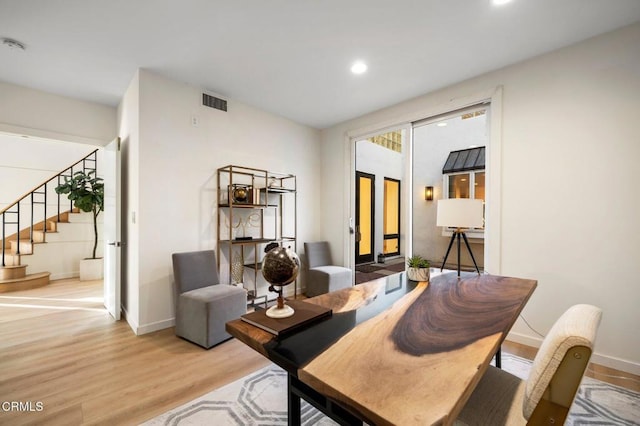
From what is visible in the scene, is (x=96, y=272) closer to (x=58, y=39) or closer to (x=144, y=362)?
(x=144, y=362)

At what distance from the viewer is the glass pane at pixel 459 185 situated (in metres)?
4.26

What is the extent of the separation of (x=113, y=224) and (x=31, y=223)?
380 centimetres

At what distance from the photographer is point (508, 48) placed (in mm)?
2451

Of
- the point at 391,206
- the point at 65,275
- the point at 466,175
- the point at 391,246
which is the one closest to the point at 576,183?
the point at 466,175

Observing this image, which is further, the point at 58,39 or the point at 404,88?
the point at 404,88

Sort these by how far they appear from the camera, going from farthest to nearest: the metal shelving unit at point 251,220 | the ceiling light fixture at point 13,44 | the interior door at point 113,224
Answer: the metal shelving unit at point 251,220, the interior door at point 113,224, the ceiling light fixture at point 13,44

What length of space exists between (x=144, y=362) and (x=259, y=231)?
6.39ft

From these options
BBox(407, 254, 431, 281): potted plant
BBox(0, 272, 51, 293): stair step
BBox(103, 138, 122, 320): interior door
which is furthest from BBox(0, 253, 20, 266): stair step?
BBox(407, 254, 431, 281): potted plant

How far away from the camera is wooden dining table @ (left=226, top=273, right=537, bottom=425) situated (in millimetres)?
673

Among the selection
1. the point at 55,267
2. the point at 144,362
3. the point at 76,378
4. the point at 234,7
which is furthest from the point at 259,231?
the point at 55,267

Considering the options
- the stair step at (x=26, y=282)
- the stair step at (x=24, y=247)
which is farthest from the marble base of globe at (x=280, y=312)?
the stair step at (x=24, y=247)

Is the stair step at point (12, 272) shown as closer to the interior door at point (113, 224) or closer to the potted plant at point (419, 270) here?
the interior door at point (113, 224)

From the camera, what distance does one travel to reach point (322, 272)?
3873mm

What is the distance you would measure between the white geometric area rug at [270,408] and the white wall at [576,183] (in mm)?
520
